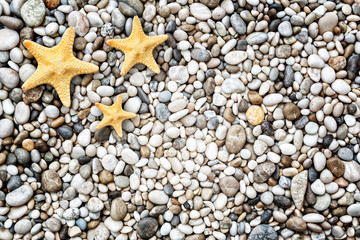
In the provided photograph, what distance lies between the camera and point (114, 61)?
6.84ft

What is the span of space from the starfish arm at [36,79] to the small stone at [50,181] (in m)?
0.55

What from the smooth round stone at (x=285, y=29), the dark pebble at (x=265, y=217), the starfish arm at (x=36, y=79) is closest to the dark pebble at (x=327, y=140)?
the dark pebble at (x=265, y=217)

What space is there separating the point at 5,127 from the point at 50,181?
0.44 m

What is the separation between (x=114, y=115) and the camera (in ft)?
6.37

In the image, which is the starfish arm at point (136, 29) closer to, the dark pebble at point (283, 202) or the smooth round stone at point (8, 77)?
the smooth round stone at point (8, 77)

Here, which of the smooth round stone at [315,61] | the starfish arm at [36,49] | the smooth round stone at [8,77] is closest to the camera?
the starfish arm at [36,49]

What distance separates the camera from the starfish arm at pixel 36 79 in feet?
6.30

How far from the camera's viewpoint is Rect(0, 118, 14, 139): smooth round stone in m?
2.00

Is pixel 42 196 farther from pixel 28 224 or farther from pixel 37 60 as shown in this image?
pixel 37 60

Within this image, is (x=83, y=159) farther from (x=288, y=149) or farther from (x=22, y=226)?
(x=288, y=149)

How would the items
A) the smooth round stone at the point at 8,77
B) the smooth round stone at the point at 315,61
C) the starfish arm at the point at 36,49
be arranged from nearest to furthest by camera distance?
1. the starfish arm at the point at 36,49
2. the smooth round stone at the point at 8,77
3. the smooth round stone at the point at 315,61

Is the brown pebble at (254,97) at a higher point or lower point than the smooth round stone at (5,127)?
higher

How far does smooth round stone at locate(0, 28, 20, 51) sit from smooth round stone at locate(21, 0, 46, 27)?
0.11 m

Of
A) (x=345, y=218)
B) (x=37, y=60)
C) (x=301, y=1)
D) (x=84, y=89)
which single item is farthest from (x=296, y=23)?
(x=37, y=60)
